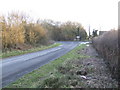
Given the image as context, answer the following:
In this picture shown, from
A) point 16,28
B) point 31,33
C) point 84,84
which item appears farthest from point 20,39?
point 84,84

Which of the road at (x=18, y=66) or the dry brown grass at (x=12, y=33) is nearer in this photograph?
the road at (x=18, y=66)

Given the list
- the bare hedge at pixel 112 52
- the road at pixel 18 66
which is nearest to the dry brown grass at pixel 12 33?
the road at pixel 18 66

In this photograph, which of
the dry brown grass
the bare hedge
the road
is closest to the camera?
the bare hedge

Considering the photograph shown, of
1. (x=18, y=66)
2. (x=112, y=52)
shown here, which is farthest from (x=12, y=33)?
(x=112, y=52)

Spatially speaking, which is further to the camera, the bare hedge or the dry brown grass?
the dry brown grass

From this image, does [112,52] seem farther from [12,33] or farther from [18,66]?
[12,33]

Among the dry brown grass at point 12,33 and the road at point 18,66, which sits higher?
the dry brown grass at point 12,33

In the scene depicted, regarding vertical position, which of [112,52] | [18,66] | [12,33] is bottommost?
[18,66]

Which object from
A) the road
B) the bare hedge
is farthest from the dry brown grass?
the bare hedge

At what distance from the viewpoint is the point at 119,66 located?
4.82 meters

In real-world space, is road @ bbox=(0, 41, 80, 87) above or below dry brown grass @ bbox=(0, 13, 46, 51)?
below

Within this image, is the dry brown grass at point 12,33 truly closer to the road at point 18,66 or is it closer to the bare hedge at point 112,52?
the road at point 18,66

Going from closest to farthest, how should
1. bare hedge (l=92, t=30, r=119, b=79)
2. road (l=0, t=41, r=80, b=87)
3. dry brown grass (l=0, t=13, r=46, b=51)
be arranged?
bare hedge (l=92, t=30, r=119, b=79), road (l=0, t=41, r=80, b=87), dry brown grass (l=0, t=13, r=46, b=51)

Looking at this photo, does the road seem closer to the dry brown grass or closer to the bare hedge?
the bare hedge
